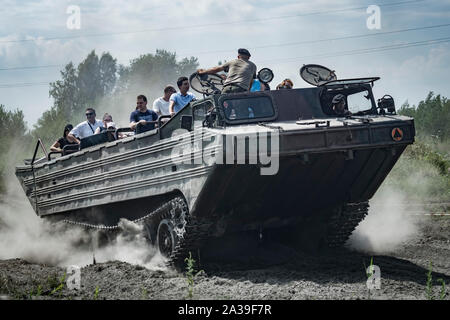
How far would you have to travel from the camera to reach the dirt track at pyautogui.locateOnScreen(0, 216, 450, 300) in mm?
5957

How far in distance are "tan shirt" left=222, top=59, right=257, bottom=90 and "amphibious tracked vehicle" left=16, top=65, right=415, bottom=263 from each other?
1.29ft

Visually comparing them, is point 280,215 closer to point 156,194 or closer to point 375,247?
point 156,194

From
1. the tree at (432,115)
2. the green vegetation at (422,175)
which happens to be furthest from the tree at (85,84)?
the green vegetation at (422,175)

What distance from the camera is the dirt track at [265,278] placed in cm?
596

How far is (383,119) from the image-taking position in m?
7.12

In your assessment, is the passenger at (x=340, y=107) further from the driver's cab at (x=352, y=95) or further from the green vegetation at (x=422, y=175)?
the green vegetation at (x=422, y=175)

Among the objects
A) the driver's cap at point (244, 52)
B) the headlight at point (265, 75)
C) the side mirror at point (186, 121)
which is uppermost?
the driver's cap at point (244, 52)

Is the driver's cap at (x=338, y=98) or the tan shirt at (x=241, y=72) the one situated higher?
the tan shirt at (x=241, y=72)

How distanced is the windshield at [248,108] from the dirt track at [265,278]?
64.6 inches

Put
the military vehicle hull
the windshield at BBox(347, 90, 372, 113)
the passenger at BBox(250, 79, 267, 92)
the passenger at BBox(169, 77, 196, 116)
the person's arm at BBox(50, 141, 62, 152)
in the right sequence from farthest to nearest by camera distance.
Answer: the person's arm at BBox(50, 141, 62, 152) < the passenger at BBox(169, 77, 196, 116) < the passenger at BBox(250, 79, 267, 92) < the windshield at BBox(347, 90, 372, 113) < the military vehicle hull

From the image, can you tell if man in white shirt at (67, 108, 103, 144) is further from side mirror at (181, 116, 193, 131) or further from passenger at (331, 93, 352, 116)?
passenger at (331, 93, 352, 116)

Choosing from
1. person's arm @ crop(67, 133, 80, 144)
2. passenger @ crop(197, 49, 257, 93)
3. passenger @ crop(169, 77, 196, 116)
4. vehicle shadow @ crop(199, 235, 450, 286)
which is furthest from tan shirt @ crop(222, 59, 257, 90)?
person's arm @ crop(67, 133, 80, 144)

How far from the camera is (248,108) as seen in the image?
7309mm
